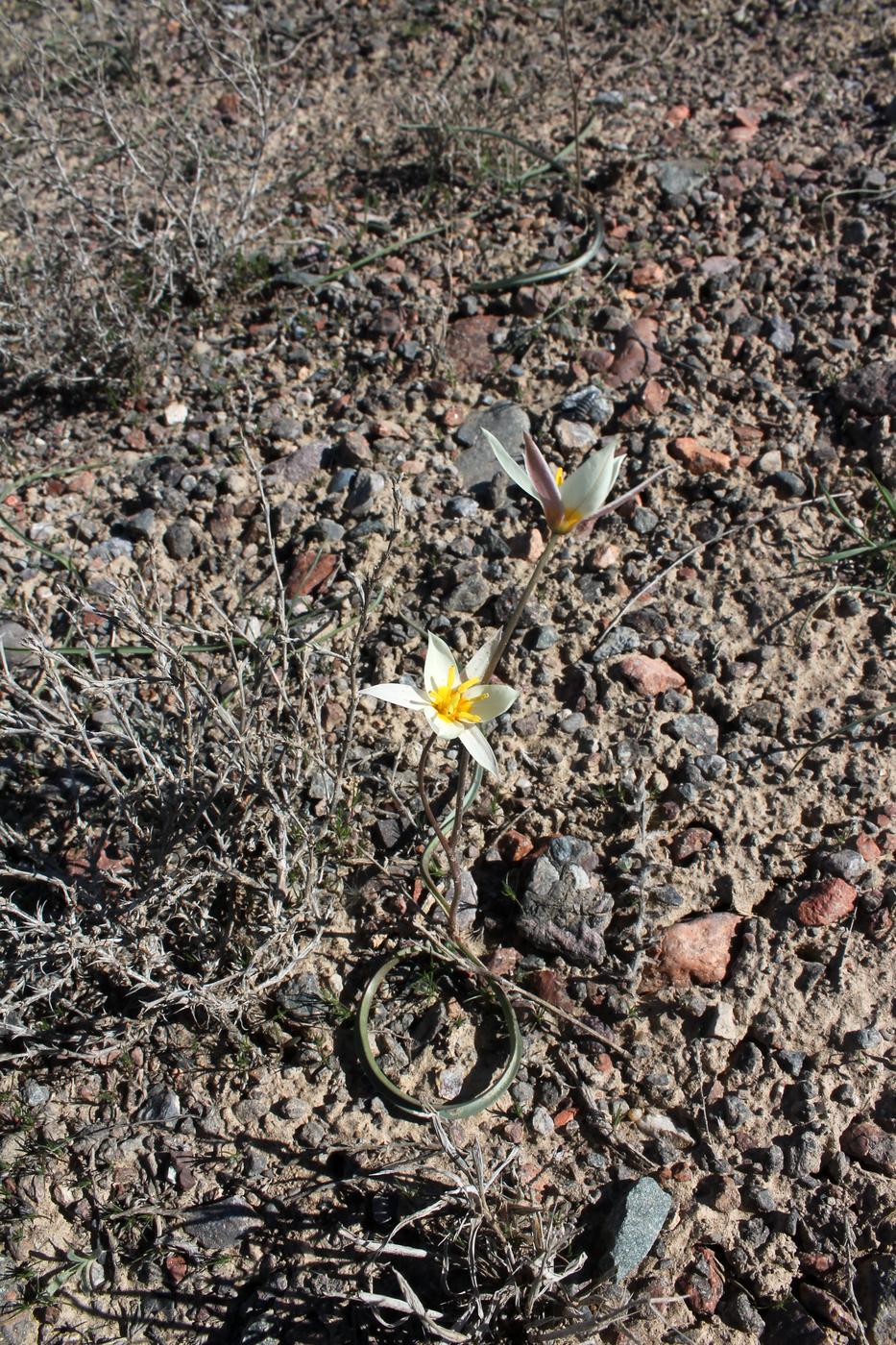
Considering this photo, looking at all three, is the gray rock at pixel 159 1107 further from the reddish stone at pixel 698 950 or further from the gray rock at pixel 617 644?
the gray rock at pixel 617 644

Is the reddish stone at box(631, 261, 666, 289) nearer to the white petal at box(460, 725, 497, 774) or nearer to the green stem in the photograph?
the green stem

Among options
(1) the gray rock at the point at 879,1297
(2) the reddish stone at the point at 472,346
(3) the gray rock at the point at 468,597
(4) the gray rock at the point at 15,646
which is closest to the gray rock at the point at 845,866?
(1) the gray rock at the point at 879,1297

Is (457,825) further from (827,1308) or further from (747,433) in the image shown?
(747,433)

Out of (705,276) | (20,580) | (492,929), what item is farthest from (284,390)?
(492,929)

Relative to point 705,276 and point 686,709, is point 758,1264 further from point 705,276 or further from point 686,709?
point 705,276

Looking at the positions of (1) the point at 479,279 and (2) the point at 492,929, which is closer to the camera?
(2) the point at 492,929

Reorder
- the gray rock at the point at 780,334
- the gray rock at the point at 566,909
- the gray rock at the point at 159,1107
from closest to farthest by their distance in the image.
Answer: the gray rock at the point at 159,1107
the gray rock at the point at 566,909
the gray rock at the point at 780,334

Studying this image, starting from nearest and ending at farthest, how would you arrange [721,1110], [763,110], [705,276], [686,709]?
[721,1110] → [686,709] → [705,276] → [763,110]
